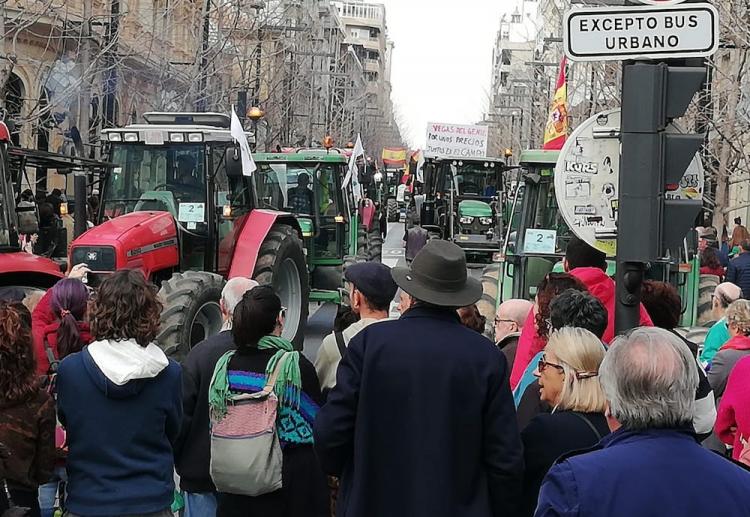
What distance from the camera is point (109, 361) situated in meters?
4.60

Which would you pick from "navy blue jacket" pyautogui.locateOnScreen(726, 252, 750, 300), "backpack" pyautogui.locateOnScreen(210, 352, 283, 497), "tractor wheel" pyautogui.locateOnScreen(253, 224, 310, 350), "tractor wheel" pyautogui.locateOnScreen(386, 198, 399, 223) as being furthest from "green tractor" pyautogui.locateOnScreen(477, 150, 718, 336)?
"tractor wheel" pyautogui.locateOnScreen(386, 198, 399, 223)

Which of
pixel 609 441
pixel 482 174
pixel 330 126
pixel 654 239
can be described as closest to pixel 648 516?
pixel 609 441

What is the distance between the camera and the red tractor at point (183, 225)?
1050cm

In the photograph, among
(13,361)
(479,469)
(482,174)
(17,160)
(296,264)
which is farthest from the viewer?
(482,174)

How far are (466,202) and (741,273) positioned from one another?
16.5 metres

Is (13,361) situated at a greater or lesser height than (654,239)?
lesser

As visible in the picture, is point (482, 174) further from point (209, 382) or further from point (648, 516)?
point (648, 516)

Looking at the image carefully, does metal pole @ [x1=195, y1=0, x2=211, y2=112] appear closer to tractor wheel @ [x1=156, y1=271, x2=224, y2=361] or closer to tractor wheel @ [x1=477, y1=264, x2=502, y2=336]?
tractor wheel @ [x1=477, y1=264, x2=502, y2=336]

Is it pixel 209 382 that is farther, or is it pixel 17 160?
pixel 17 160

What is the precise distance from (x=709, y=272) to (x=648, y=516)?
1244 centimetres

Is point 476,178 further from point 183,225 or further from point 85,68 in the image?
point 183,225

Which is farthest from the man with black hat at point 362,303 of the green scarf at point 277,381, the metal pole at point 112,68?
the metal pole at point 112,68

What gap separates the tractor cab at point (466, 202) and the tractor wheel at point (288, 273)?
46.5 feet

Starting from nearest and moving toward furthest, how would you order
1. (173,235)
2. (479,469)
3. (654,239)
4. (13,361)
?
(479,469), (13,361), (654,239), (173,235)
